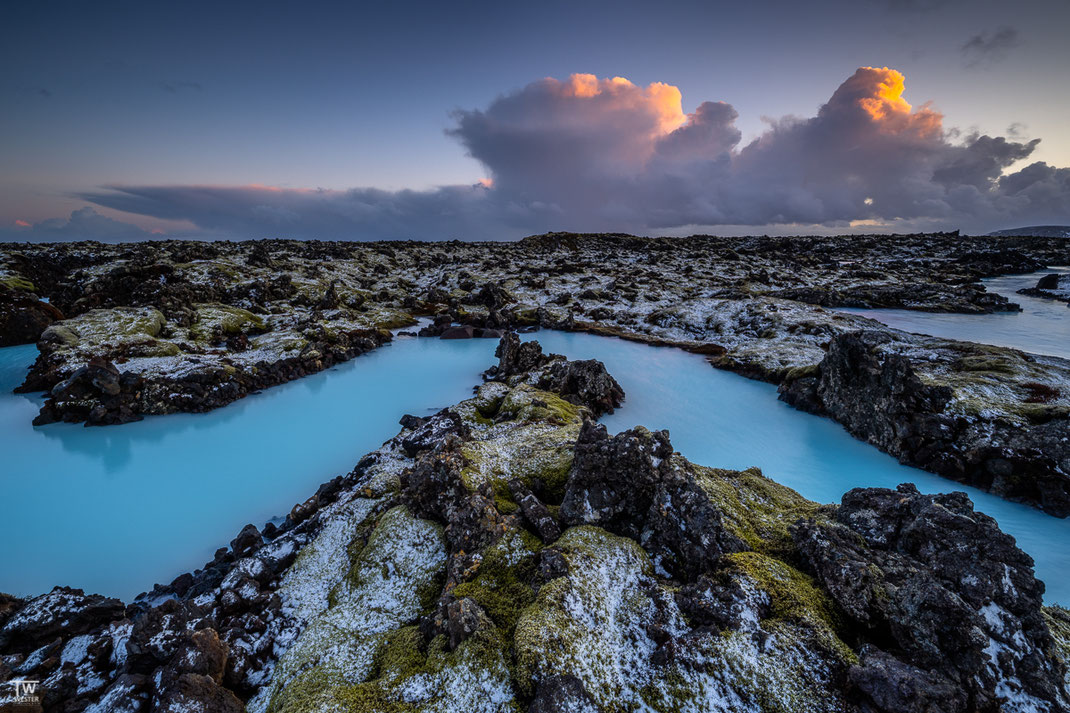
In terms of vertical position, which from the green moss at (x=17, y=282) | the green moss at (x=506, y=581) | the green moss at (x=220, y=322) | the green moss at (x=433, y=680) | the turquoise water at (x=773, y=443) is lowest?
the turquoise water at (x=773, y=443)

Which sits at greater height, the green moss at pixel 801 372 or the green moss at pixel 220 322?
the green moss at pixel 220 322

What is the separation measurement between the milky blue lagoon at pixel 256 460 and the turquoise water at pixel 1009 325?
2717 centimetres

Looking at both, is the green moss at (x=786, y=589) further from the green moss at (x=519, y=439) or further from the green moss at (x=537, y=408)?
the green moss at (x=537, y=408)

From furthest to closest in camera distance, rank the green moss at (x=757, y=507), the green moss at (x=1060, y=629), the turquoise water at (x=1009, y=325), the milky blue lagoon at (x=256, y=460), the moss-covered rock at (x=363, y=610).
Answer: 1. the turquoise water at (x=1009, y=325)
2. the milky blue lagoon at (x=256, y=460)
3. the green moss at (x=757, y=507)
4. the moss-covered rock at (x=363, y=610)
5. the green moss at (x=1060, y=629)

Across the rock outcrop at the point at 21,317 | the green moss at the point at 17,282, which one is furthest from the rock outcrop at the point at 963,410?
the green moss at the point at 17,282

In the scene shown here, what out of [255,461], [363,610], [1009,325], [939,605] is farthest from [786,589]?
[1009,325]

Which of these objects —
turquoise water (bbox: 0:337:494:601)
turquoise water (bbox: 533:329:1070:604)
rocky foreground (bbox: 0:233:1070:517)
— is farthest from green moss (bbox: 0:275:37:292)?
turquoise water (bbox: 533:329:1070:604)

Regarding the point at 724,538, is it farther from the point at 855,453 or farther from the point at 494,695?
the point at 855,453

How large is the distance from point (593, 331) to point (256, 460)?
122 feet

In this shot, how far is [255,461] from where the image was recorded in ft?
70.9

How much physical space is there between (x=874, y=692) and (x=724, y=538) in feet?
11.6

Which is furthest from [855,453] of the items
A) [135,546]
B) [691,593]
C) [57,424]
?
[57,424]

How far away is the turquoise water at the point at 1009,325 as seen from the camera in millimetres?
37969

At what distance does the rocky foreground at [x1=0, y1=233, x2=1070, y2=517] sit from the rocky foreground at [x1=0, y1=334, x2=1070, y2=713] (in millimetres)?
13117
